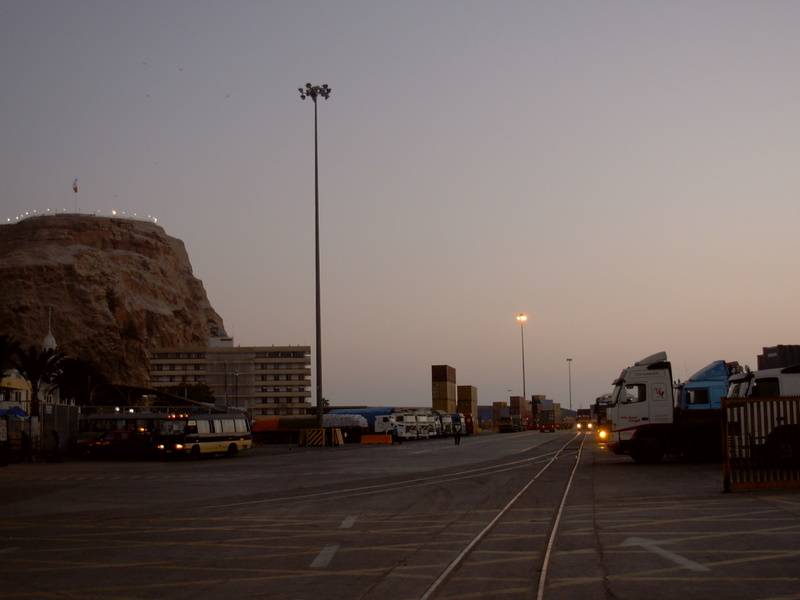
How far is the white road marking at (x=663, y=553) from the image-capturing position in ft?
33.6

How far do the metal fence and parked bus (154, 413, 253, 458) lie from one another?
2973 cm

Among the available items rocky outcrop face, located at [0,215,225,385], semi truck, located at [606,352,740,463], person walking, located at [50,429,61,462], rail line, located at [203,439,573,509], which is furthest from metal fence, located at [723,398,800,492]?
rocky outcrop face, located at [0,215,225,385]

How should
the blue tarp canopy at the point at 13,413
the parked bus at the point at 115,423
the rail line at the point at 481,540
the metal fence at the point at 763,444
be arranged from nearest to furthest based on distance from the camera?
the rail line at the point at 481,540
the metal fence at the point at 763,444
the blue tarp canopy at the point at 13,413
the parked bus at the point at 115,423

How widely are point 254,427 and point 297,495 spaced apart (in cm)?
5879

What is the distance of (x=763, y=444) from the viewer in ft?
67.6

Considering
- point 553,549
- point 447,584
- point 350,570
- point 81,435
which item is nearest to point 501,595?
point 447,584

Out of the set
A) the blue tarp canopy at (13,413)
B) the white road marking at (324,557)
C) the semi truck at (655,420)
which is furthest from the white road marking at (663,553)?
the blue tarp canopy at (13,413)

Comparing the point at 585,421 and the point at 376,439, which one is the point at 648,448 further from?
the point at 585,421

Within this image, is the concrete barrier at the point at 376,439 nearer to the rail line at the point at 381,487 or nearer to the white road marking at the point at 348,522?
the rail line at the point at 381,487

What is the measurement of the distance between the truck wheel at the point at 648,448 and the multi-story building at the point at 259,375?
468 ft

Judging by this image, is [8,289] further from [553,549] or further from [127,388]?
[553,549]

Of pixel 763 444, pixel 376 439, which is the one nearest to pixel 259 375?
pixel 376 439

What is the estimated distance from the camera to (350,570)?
10.5m

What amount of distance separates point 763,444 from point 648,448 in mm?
10449
